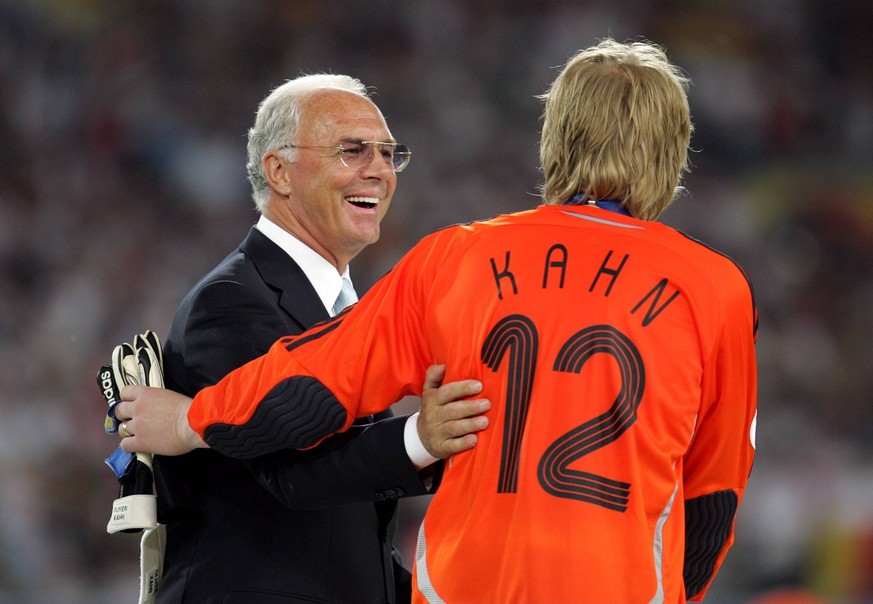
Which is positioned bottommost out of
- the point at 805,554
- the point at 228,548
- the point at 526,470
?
the point at 805,554

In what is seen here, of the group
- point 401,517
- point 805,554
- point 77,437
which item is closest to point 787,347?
point 805,554

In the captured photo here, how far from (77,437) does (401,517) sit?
7.12 feet

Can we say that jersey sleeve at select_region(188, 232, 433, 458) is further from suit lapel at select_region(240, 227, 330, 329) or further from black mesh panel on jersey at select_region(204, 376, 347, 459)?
suit lapel at select_region(240, 227, 330, 329)

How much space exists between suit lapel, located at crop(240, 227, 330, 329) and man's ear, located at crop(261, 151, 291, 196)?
0.18m

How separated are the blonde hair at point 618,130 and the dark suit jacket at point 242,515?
2.80 ft

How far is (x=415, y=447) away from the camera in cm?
224

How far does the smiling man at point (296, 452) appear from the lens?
2.32 meters

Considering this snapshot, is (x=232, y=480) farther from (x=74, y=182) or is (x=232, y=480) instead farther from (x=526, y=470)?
(x=74, y=182)

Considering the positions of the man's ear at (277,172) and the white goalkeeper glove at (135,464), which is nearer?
the white goalkeeper glove at (135,464)

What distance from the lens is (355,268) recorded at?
317 inches

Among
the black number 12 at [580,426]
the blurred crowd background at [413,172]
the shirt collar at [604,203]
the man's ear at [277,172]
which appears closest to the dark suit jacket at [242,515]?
the man's ear at [277,172]

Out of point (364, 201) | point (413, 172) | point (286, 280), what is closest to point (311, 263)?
point (286, 280)

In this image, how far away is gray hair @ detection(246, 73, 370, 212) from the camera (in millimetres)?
3037

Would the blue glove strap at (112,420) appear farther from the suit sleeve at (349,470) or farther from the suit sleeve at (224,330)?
the suit sleeve at (349,470)
